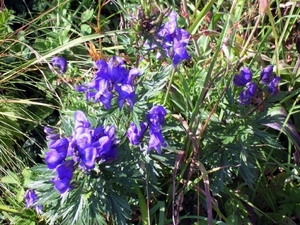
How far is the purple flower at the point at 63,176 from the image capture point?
1.43 meters

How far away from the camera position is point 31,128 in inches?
84.9

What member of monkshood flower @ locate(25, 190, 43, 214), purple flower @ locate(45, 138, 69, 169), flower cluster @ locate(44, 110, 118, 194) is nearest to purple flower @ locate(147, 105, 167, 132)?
flower cluster @ locate(44, 110, 118, 194)

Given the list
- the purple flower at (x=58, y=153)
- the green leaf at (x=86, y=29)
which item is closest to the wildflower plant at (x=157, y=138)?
the purple flower at (x=58, y=153)

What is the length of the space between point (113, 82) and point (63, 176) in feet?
0.97

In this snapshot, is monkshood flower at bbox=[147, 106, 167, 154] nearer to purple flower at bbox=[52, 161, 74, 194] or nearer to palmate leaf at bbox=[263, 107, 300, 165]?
purple flower at bbox=[52, 161, 74, 194]

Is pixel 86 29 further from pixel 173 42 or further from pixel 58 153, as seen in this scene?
pixel 58 153

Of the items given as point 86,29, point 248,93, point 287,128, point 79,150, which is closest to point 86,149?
point 79,150

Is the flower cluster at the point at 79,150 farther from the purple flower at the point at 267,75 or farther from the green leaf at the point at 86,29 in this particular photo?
the green leaf at the point at 86,29

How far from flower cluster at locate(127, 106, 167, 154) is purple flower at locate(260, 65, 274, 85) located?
409 millimetres

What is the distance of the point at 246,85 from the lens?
1.72 meters

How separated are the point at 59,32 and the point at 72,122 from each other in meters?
0.76

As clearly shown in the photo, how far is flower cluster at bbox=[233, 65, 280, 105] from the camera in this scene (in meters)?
1.69

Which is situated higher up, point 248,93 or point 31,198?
point 248,93

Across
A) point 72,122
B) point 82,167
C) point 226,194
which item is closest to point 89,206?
point 82,167
